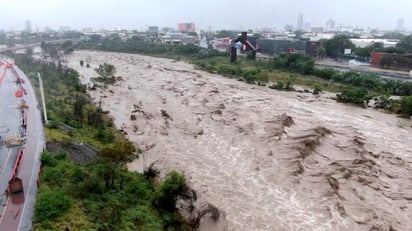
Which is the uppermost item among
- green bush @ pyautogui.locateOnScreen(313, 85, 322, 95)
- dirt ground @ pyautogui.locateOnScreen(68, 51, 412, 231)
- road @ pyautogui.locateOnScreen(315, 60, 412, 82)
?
road @ pyautogui.locateOnScreen(315, 60, 412, 82)

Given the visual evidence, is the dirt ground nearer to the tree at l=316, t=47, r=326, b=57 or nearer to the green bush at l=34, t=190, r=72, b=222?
the green bush at l=34, t=190, r=72, b=222

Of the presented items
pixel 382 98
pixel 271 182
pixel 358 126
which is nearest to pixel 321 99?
pixel 382 98

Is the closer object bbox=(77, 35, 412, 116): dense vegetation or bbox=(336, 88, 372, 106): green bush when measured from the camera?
bbox=(336, 88, 372, 106): green bush

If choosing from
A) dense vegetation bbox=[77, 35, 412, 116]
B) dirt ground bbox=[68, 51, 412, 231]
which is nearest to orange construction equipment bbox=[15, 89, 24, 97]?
dirt ground bbox=[68, 51, 412, 231]

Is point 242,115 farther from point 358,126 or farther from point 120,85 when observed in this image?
point 120,85

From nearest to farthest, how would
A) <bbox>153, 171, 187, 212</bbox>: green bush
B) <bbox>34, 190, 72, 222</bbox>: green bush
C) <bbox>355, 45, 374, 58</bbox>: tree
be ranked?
1. <bbox>34, 190, 72, 222</bbox>: green bush
2. <bbox>153, 171, 187, 212</bbox>: green bush
3. <bbox>355, 45, 374, 58</bbox>: tree
